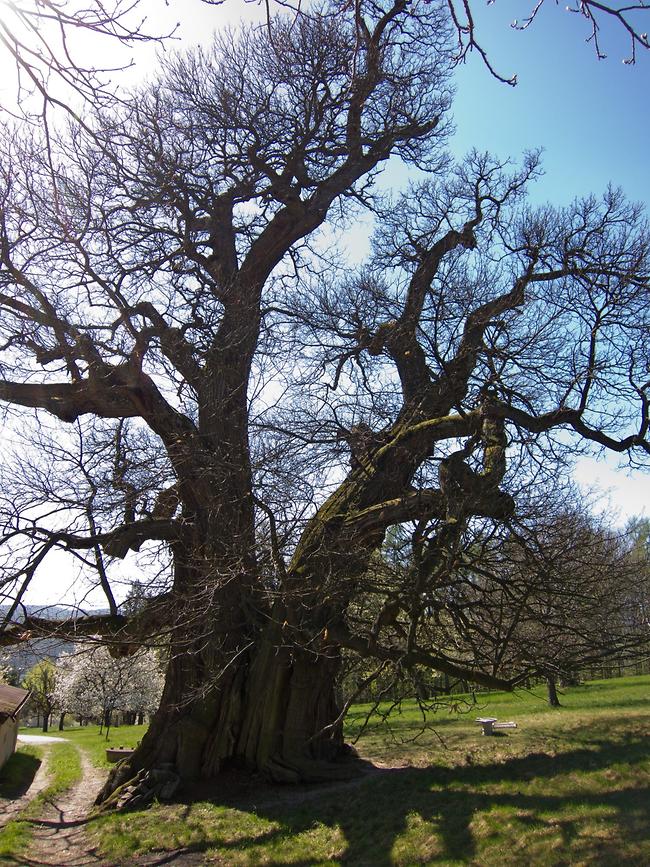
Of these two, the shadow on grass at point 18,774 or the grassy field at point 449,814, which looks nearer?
the grassy field at point 449,814

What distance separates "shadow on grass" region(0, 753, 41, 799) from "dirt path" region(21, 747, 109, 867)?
4.25 m

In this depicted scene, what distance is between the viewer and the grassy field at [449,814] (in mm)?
6426

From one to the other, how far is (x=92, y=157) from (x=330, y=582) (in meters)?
6.70

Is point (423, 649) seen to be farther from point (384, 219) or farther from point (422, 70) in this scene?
point (422, 70)

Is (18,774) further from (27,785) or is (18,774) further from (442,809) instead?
(442,809)

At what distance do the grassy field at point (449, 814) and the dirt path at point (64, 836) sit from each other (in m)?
0.29

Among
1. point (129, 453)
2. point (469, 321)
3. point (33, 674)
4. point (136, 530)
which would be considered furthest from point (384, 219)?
point (33, 674)

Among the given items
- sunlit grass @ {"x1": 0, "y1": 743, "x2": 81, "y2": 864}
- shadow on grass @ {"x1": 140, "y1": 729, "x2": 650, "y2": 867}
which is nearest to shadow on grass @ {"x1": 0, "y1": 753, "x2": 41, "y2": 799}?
sunlit grass @ {"x1": 0, "y1": 743, "x2": 81, "y2": 864}

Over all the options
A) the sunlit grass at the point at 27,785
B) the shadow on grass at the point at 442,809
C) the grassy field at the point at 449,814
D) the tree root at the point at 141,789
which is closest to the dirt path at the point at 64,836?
the sunlit grass at the point at 27,785

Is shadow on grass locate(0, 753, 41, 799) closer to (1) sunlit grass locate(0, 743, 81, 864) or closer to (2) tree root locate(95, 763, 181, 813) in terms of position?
(1) sunlit grass locate(0, 743, 81, 864)

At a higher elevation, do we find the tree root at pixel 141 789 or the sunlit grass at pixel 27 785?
the tree root at pixel 141 789

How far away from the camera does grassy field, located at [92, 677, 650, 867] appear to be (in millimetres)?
6426

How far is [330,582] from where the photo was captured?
8.38m

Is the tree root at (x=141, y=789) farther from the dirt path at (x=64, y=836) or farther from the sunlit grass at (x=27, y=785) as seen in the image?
the sunlit grass at (x=27, y=785)
